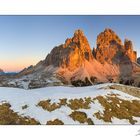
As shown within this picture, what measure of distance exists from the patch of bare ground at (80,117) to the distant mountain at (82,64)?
73cm

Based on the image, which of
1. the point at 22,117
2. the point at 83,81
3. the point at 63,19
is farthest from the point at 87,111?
the point at 63,19

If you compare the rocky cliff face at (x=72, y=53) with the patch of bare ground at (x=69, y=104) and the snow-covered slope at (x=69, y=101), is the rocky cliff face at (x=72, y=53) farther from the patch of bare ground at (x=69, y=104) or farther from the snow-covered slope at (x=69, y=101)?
the patch of bare ground at (x=69, y=104)

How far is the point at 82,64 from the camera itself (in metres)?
11.3

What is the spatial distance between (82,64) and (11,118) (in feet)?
6.73

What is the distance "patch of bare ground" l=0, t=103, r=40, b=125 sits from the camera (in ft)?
35.7

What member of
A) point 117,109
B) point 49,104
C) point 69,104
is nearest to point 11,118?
point 49,104

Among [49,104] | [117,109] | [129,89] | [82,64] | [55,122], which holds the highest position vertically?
[82,64]

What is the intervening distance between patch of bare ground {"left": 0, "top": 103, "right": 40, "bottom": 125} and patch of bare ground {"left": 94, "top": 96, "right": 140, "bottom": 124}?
5.03 ft

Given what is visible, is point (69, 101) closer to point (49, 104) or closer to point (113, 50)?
point (49, 104)

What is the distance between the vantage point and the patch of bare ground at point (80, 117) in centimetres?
1101

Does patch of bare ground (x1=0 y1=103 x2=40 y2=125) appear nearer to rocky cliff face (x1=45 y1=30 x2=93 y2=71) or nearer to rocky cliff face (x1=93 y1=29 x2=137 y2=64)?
rocky cliff face (x1=45 y1=30 x2=93 y2=71)

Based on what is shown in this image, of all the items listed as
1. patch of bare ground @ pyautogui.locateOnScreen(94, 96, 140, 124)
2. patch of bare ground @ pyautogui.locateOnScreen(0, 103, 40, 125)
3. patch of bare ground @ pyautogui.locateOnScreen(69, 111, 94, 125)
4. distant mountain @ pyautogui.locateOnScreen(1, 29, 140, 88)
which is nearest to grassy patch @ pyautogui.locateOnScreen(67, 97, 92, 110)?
patch of bare ground @ pyautogui.locateOnScreen(69, 111, 94, 125)

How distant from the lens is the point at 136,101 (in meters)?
11.4

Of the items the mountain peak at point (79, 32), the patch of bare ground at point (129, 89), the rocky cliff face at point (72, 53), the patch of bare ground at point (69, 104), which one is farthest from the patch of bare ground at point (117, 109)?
the mountain peak at point (79, 32)
